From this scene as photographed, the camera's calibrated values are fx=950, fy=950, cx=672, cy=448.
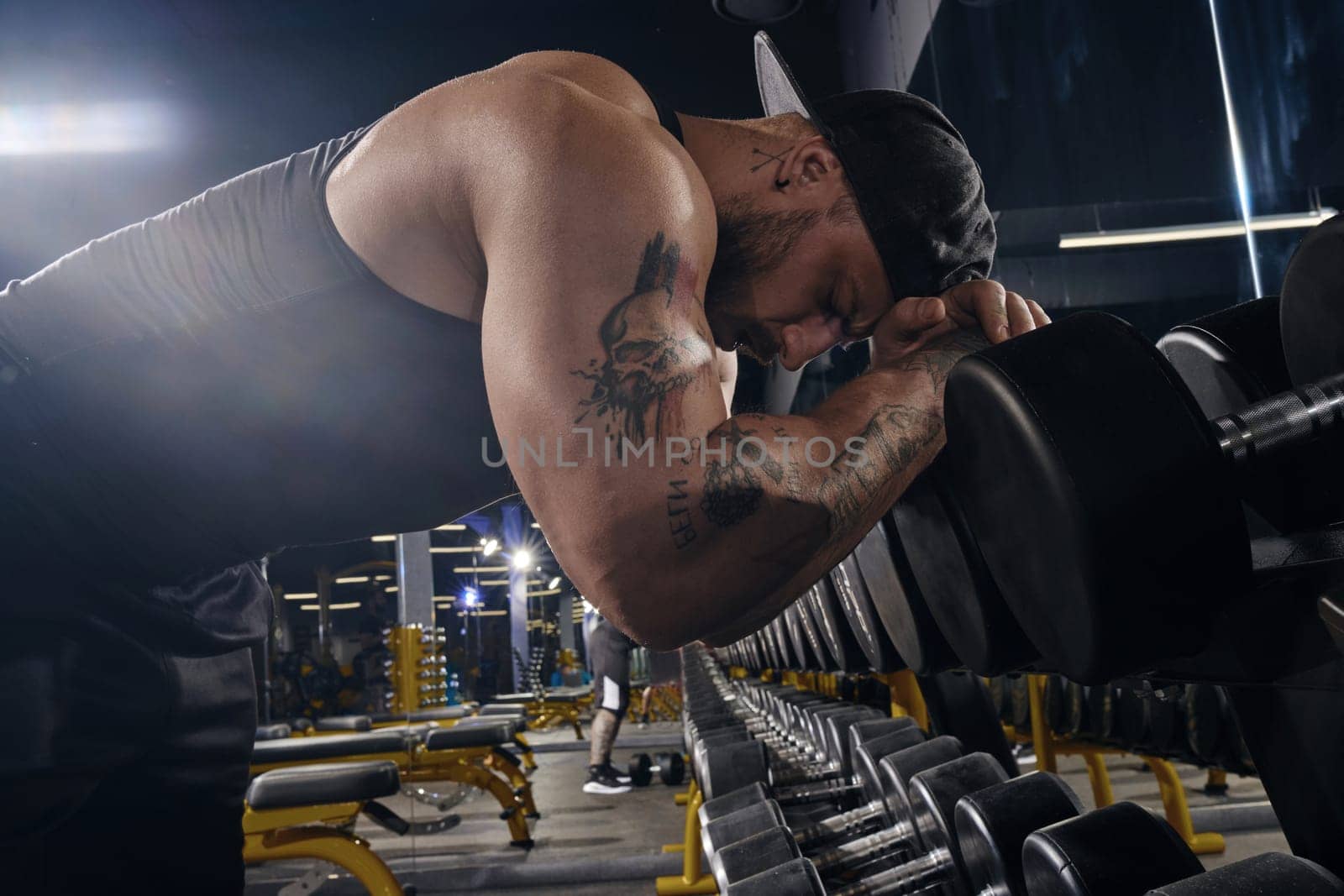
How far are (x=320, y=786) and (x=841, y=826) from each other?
70.2 inches

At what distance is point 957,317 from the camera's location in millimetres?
844

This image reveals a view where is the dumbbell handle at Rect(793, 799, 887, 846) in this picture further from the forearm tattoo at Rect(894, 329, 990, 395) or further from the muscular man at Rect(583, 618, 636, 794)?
the muscular man at Rect(583, 618, 636, 794)

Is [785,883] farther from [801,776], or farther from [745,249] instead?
[801,776]

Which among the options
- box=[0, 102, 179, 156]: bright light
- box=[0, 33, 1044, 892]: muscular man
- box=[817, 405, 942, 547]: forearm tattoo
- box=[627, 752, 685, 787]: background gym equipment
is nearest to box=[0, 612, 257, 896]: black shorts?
box=[0, 33, 1044, 892]: muscular man

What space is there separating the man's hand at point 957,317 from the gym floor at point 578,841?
2.33m

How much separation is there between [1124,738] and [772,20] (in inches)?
104

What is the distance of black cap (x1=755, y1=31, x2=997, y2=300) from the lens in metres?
0.91

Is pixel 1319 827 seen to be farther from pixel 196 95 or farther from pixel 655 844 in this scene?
pixel 196 95

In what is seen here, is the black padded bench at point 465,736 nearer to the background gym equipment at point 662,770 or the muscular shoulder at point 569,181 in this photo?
the background gym equipment at point 662,770

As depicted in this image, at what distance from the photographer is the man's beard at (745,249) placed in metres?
0.88

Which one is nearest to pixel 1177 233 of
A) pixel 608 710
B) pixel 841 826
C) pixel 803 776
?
pixel 803 776

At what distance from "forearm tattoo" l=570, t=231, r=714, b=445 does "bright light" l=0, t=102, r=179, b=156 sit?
171 inches

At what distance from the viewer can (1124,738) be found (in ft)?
7.75

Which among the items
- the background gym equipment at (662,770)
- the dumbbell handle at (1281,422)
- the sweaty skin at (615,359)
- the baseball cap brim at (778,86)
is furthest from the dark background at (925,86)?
the background gym equipment at (662,770)
